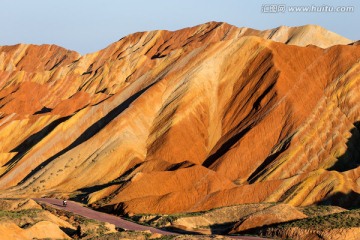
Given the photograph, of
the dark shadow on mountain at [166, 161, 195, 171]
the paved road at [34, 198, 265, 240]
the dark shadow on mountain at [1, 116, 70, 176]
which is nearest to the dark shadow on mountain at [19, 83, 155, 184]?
the dark shadow on mountain at [1, 116, 70, 176]

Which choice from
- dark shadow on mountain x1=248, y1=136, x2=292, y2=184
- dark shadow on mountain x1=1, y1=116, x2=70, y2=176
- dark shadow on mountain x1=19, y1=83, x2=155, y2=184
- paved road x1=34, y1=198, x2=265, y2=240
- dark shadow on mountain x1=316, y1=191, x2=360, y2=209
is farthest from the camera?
dark shadow on mountain x1=1, y1=116, x2=70, y2=176

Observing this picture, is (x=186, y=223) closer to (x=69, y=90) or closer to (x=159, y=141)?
(x=159, y=141)

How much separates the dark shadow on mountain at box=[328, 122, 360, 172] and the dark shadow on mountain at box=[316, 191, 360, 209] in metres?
11.3

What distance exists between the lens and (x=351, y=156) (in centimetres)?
8944

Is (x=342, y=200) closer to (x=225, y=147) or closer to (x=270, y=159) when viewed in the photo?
(x=270, y=159)

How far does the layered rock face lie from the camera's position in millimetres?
78312

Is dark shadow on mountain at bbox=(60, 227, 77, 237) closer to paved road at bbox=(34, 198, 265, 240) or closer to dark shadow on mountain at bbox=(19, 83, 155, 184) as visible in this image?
paved road at bbox=(34, 198, 265, 240)

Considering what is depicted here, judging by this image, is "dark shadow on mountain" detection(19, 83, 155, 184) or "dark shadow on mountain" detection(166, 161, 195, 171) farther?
"dark shadow on mountain" detection(19, 83, 155, 184)

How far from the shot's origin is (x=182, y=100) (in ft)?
338

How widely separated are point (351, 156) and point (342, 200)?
1586 centimetres

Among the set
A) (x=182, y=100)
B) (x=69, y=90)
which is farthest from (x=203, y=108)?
(x=69, y=90)

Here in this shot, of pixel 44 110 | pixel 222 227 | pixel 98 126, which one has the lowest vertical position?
pixel 44 110

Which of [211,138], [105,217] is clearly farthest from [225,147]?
[105,217]

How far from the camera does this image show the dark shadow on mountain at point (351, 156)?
285 ft
